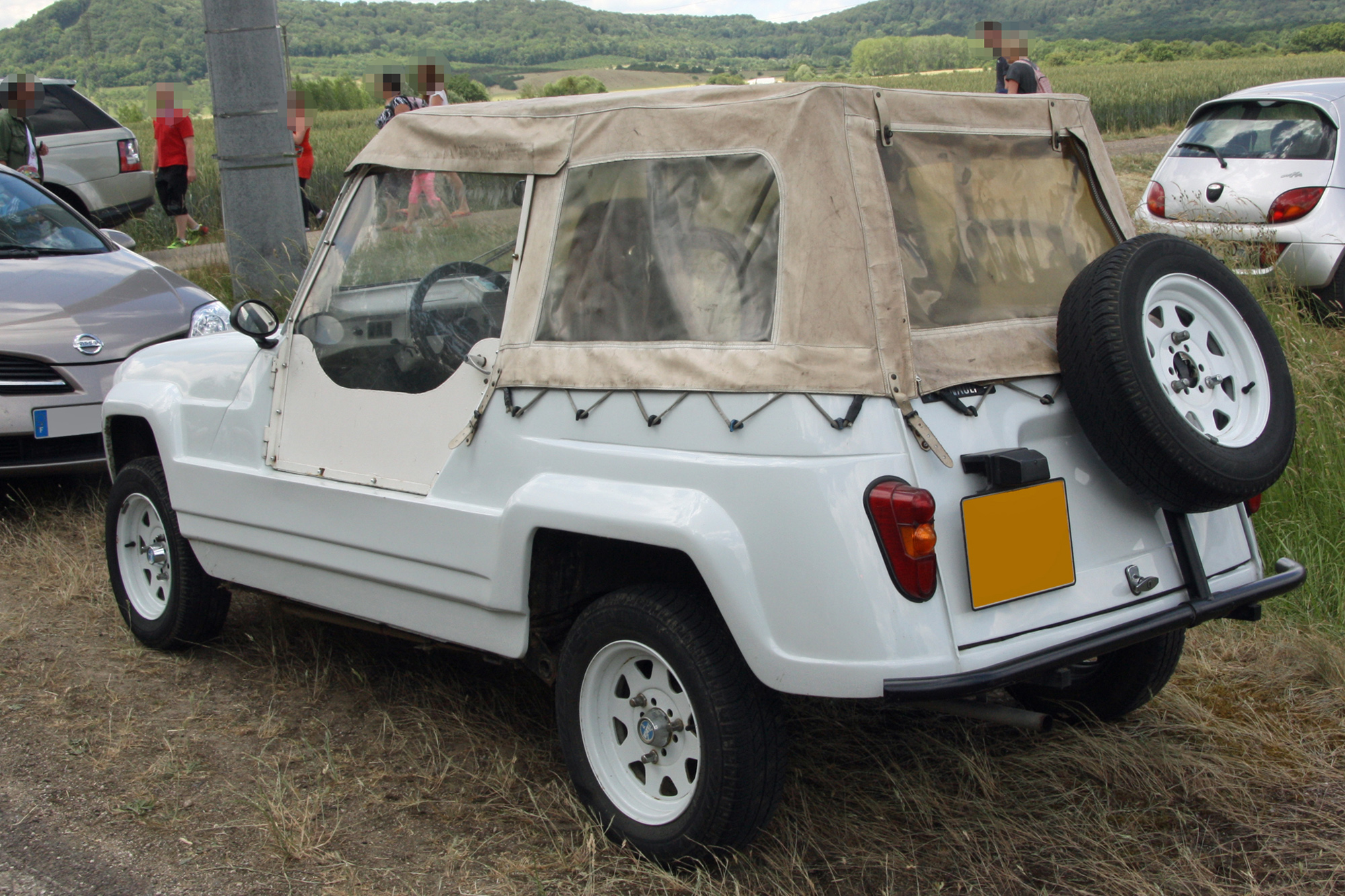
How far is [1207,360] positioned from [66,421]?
5056 mm

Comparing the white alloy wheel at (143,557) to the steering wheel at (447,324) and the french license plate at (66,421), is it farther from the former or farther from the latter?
the steering wheel at (447,324)

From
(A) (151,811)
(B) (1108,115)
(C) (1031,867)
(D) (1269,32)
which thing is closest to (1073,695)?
(C) (1031,867)

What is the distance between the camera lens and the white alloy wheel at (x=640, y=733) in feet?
8.99

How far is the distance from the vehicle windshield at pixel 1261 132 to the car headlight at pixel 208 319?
6429 mm

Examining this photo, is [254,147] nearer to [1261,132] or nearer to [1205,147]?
[1205,147]

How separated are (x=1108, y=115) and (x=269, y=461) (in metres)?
27.7

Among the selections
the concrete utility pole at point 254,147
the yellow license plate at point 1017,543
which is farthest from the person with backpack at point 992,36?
the yellow license plate at point 1017,543

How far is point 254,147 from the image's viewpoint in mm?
7449

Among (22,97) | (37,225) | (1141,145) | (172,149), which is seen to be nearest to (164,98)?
(172,149)

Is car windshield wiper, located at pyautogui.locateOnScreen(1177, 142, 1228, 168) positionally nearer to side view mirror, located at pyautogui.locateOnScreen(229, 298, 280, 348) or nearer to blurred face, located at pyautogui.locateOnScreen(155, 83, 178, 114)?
side view mirror, located at pyautogui.locateOnScreen(229, 298, 280, 348)

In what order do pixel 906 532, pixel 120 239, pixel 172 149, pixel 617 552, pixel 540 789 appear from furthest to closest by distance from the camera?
pixel 172 149 < pixel 120 239 < pixel 540 789 < pixel 617 552 < pixel 906 532

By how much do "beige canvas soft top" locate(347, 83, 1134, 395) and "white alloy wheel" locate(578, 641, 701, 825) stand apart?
0.69m

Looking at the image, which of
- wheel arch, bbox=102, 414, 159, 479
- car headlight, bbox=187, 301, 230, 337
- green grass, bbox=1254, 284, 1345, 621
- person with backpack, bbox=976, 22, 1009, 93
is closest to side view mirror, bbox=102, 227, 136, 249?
car headlight, bbox=187, 301, 230, 337

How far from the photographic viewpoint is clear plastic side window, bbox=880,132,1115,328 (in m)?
2.75
